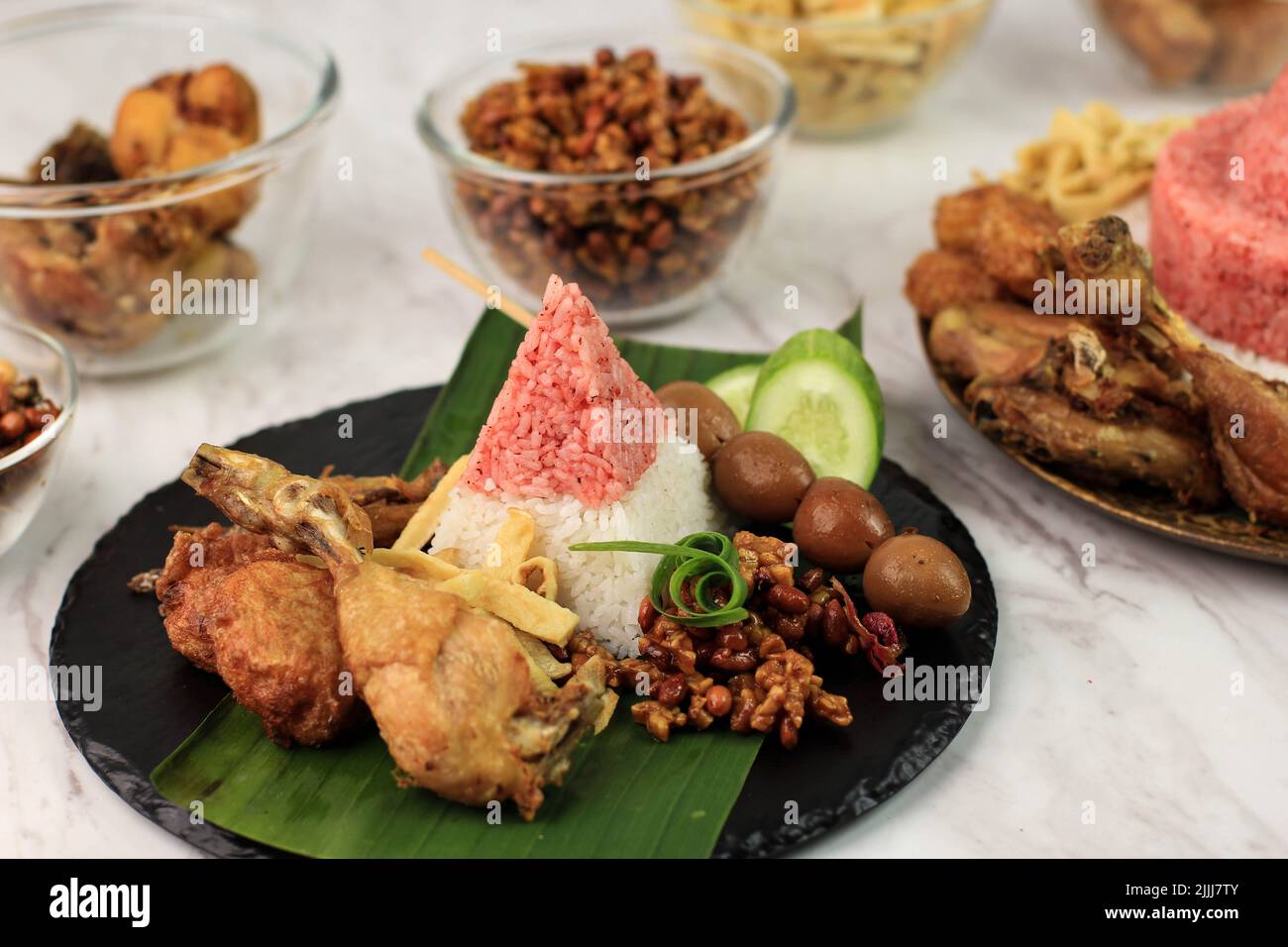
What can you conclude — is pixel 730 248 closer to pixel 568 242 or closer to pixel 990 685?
pixel 568 242

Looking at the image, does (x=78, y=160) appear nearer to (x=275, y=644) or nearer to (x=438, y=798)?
(x=275, y=644)

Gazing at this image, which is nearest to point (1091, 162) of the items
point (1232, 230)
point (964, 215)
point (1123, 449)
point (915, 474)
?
point (964, 215)

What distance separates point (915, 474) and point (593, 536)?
1439 millimetres

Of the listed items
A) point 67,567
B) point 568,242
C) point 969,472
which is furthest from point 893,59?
point 67,567

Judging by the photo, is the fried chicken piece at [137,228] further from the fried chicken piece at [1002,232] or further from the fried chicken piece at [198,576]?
the fried chicken piece at [1002,232]

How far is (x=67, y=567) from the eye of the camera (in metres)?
4.47

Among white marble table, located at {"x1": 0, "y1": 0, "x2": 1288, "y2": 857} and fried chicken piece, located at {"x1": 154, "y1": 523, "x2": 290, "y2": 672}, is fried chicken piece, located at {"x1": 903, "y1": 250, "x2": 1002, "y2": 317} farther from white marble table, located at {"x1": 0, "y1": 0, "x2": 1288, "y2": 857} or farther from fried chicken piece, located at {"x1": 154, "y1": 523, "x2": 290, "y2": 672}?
fried chicken piece, located at {"x1": 154, "y1": 523, "x2": 290, "y2": 672}

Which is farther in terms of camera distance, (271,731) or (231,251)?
(231,251)

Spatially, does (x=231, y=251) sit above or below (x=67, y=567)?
above

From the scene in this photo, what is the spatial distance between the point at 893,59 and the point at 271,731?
14.5 ft

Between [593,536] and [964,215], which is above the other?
[964,215]

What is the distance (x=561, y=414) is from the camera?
3.74m

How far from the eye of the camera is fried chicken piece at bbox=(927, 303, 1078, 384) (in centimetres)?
450

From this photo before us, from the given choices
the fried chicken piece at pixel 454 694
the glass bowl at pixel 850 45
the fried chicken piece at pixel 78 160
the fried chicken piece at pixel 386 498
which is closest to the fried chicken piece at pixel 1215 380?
the fried chicken piece at pixel 454 694
